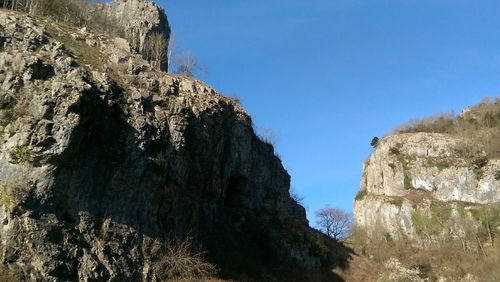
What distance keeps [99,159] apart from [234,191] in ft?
64.7

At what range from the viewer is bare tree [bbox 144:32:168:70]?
4918 cm

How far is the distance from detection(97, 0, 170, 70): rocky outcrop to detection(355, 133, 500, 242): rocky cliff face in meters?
40.0

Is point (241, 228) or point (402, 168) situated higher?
point (402, 168)

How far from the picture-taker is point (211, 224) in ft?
Result: 123

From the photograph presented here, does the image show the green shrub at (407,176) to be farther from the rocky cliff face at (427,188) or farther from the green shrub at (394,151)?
the green shrub at (394,151)

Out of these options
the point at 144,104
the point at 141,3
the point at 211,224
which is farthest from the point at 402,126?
the point at 144,104

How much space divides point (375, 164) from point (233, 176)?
1692 inches

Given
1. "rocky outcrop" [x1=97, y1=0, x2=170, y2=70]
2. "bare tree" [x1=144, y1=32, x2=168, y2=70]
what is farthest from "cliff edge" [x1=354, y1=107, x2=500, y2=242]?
"rocky outcrop" [x1=97, y1=0, x2=170, y2=70]

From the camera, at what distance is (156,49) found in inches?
1929

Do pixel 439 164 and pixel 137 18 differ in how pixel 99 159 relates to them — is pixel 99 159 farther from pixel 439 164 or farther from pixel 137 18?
pixel 439 164

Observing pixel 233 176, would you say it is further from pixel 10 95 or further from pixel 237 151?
pixel 10 95

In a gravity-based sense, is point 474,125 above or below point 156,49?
above

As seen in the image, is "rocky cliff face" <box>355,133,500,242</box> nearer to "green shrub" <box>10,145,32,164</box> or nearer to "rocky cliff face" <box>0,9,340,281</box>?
"rocky cliff face" <box>0,9,340,281</box>

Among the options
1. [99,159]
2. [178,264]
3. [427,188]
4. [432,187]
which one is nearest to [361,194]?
[427,188]
